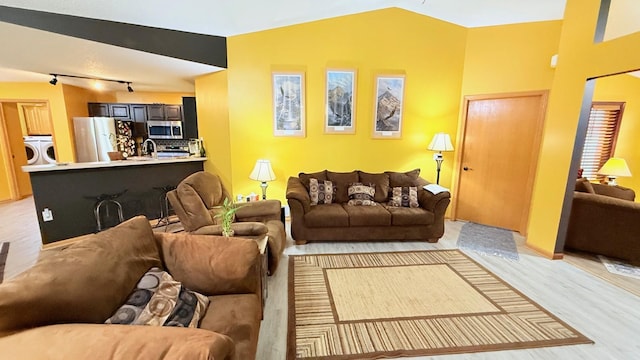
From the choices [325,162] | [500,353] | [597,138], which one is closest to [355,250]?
[325,162]

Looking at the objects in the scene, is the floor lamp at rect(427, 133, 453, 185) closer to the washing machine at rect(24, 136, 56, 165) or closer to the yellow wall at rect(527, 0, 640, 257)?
the yellow wall at rect(527, 0, 640, 257)

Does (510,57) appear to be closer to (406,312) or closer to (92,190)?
(406,312)

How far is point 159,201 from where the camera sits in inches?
181

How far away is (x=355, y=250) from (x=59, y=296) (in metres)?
2.91

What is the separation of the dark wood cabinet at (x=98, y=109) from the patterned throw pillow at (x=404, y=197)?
6.40 m

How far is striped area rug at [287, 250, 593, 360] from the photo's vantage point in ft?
6.64

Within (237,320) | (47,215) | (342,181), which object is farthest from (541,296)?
(47,215)

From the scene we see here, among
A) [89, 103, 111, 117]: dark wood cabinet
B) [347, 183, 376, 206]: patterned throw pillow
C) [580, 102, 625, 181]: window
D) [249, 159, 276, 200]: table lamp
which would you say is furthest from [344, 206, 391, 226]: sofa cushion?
[89, 103, 111, 117]: dark wood cabinet

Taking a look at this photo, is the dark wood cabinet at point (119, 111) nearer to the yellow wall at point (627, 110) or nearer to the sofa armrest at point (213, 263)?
the sofa armrest at point (213, 263)

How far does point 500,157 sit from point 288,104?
10.9 feet

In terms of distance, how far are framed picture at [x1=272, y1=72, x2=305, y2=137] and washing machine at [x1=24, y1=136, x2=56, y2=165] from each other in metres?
5.22

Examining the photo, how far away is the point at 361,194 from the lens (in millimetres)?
4020

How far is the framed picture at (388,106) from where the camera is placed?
4.36 metres

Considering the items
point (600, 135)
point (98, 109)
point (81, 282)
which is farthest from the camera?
point (98, 109)
